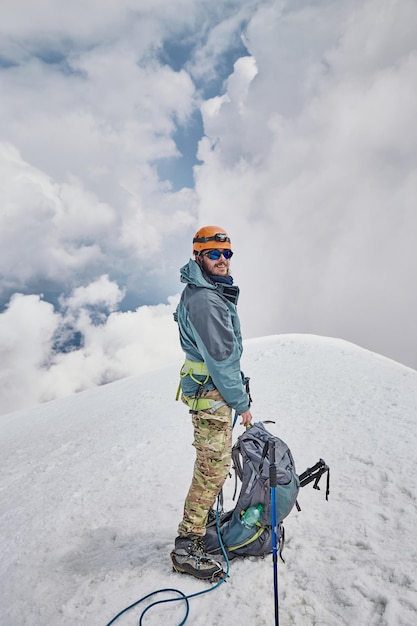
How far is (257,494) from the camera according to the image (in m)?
3.87

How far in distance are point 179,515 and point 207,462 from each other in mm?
1927

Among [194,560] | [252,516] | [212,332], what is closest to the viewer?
[212,332]

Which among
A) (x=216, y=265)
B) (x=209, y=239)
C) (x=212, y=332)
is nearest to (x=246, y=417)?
(x=212, y=332)

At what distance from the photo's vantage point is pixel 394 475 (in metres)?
5.16

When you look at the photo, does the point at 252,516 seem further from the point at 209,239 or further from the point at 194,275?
the point at 209,239

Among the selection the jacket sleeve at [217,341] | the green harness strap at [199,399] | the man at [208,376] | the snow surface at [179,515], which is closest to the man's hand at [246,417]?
the man at [208,376]

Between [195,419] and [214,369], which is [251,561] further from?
[214,369]

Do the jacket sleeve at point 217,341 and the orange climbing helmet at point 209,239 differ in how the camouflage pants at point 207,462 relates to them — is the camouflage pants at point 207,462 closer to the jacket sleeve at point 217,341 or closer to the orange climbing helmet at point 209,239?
the jacket sleeve at point 217,341

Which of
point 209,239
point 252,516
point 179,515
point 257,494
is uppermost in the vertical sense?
point 209,239

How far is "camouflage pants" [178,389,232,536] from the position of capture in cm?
387

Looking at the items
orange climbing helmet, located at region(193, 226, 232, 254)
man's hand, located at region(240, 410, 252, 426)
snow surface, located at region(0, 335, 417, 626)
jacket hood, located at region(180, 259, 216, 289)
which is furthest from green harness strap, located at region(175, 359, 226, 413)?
snow surface, located at region(0, 335, 417, 626)

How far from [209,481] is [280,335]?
13.6 meters

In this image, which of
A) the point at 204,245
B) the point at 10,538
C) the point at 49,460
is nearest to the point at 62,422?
the point at 49,460

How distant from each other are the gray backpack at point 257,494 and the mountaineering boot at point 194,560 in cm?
24
